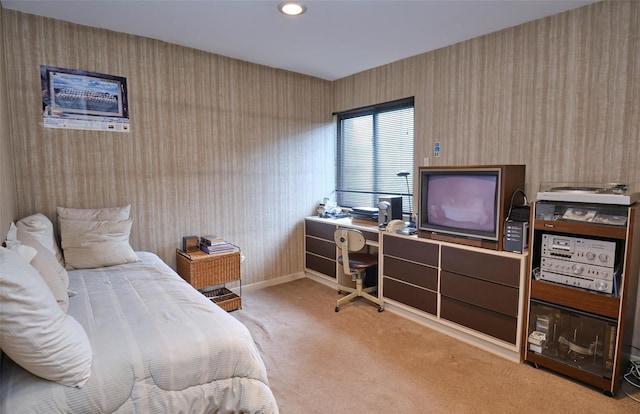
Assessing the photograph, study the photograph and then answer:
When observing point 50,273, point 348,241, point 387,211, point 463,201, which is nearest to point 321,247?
point 348,241

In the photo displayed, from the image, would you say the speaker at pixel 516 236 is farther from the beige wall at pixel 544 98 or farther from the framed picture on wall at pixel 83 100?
the framed picture on wall at pixel 83 100

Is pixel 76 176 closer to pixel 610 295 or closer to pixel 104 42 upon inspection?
pixel 104 42

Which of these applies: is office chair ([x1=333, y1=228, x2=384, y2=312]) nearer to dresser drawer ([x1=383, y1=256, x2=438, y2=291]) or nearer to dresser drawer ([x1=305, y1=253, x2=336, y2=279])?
dresser drawer ([x1=383, y1=256, x2=438, y2=291])

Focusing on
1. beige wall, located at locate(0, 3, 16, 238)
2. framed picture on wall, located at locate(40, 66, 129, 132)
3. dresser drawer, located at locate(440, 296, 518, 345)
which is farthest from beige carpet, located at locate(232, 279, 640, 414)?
framed picture on wall, located at locate(40, 66, 129, 132)

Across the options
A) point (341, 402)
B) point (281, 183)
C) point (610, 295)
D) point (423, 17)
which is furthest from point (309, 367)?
point (423, 17)

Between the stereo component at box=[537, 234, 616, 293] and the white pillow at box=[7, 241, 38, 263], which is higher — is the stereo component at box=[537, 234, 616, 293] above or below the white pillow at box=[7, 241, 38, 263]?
below

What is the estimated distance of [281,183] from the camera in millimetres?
4203

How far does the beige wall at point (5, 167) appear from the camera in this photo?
1.96 m

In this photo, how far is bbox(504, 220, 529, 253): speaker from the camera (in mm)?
2428

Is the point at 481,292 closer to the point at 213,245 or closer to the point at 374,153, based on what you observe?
the point at 374,153

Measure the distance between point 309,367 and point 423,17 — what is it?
2824 millimetres

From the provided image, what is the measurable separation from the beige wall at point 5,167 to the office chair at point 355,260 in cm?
248

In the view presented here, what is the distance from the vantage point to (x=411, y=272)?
3154 mm

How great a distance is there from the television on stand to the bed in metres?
1.93
